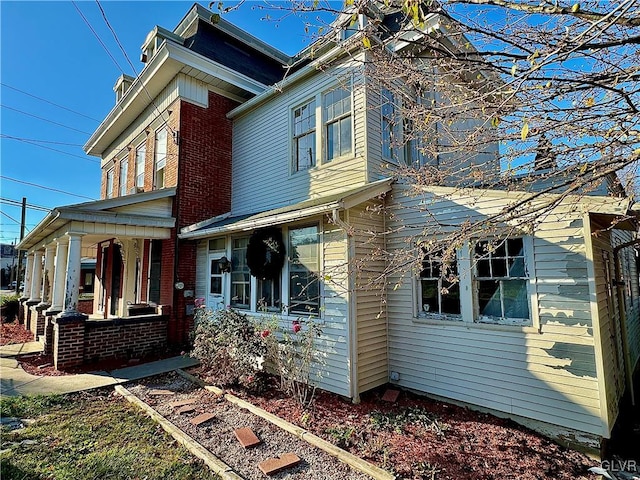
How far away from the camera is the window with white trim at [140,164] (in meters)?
12.2

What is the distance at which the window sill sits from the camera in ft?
15.1

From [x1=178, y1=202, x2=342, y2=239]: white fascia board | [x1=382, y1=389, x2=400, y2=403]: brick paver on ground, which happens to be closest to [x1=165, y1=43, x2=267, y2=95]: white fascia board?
[x1=178, y1=202, x2=342, y2=239]: white fascia board

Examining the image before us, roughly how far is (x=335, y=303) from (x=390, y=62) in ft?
12.5

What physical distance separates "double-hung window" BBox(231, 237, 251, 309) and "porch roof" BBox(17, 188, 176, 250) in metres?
2.29

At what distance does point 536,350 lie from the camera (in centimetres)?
447

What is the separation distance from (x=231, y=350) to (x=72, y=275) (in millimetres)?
4494

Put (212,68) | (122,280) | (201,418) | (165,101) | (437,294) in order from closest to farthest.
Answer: (201,418) < (437,294) < (212,68) < (165,101) < (122,280)

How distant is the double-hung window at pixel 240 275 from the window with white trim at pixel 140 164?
6344 millimetres

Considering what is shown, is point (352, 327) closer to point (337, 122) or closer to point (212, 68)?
point (337, 122)

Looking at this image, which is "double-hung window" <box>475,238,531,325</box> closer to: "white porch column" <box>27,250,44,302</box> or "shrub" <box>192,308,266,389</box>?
"shrub" <box>192,308,266,389</box>

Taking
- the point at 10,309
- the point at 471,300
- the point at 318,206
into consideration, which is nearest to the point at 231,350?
the point at 318,206

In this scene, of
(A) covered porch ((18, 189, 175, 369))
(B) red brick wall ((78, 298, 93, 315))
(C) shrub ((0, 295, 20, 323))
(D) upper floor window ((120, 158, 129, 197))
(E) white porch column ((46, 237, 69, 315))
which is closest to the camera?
(A) covered porch ((18, 189, 175, 369))

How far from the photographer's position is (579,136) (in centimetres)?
302

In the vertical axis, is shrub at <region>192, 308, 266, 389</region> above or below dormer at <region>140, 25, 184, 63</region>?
below
